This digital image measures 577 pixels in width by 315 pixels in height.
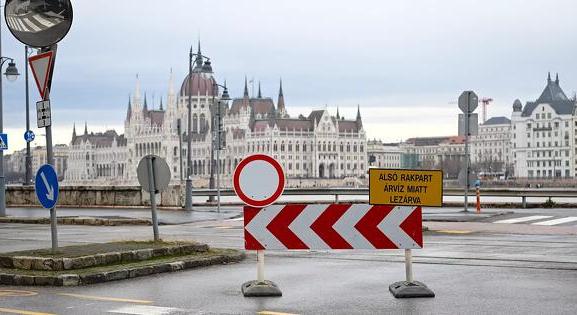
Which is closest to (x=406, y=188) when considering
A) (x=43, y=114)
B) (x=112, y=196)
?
(x=43, y=114)

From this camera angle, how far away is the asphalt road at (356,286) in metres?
8.21

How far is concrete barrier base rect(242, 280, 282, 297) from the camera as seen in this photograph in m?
9.00

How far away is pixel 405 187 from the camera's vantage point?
923 cm

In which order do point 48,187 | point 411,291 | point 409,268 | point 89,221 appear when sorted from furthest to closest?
point 89,221
point 48,187
point 409,268
point 411,291

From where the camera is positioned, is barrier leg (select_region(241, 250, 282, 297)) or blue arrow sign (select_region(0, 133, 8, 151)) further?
blue arrow sign (select_region(0, 133, 8, 151))

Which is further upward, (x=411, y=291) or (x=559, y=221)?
(x=411, y=291)

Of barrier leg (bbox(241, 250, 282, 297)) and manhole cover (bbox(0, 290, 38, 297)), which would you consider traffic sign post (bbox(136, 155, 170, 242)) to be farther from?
barrier leg (bbox(241, 250, 282, 297))

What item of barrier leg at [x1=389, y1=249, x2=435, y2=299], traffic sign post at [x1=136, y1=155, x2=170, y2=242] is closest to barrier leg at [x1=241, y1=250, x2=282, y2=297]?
barrier leg at [x1=389, y1=249, x2=435, y2=299]

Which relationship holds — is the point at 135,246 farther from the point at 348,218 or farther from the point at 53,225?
the point at 348,218

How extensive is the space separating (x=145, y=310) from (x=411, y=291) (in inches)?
106

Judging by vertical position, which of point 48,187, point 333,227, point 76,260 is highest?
point 48,187

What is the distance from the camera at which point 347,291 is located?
928cm

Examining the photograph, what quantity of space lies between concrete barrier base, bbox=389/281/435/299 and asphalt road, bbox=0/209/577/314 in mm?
126

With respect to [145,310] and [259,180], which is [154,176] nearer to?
[259,180]
